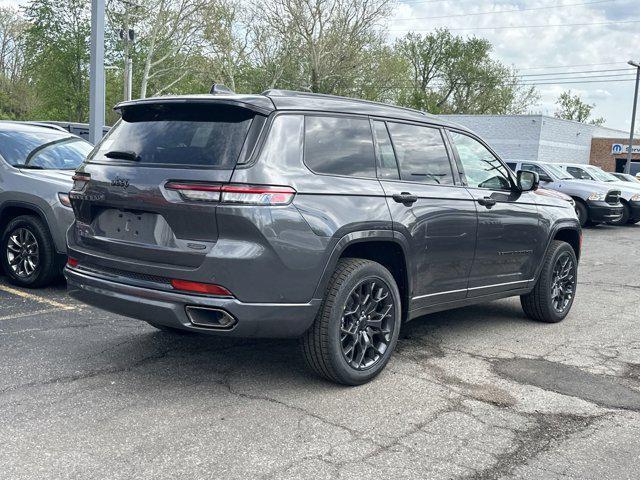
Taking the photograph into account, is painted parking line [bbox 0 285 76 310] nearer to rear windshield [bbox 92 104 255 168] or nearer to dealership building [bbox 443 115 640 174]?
rear windshield [bbox 92 104 255 168]

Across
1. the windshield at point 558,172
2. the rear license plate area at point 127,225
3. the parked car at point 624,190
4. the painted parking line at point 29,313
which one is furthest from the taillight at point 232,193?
the parked car at point 624,190

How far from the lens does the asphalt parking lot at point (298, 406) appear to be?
3.27 m

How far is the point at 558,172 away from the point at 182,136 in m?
16.1

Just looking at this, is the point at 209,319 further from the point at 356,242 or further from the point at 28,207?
the point at 28,207

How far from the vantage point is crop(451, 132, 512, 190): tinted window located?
543 cm

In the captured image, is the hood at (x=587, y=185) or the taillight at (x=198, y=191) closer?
the taillight at (x=198, y=191)

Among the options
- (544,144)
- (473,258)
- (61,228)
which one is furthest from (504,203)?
(544,144)

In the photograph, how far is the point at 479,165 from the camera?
560 centimetres

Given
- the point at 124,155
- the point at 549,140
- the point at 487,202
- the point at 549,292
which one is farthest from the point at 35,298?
the point at 549,140

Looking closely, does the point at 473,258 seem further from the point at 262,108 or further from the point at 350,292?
the point at 262,108

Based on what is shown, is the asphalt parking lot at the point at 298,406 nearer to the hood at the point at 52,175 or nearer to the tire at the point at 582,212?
the hood at the point at 52,175

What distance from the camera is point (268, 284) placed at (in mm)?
3807

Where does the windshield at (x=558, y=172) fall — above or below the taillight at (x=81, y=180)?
above

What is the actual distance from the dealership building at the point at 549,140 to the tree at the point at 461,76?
1222cm
